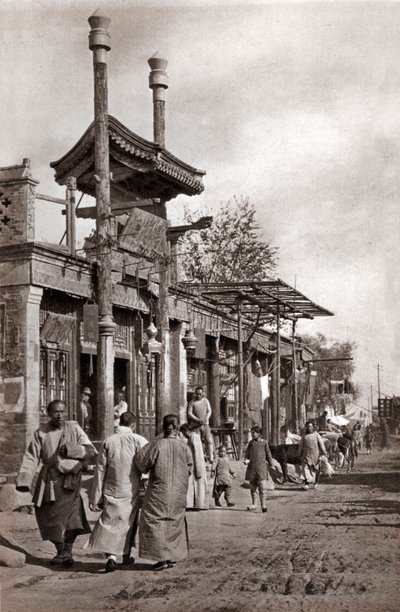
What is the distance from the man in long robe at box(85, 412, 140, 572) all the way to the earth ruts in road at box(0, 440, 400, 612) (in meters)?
0.27

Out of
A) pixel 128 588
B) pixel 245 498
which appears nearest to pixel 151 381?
pixel 245 498

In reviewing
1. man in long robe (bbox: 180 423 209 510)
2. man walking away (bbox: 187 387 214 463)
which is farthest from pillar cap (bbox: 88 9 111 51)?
man in long robe (bbox: 180 423 209 510)

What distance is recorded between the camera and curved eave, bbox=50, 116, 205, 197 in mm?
17458

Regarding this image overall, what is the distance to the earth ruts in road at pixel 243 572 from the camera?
7.68 meters

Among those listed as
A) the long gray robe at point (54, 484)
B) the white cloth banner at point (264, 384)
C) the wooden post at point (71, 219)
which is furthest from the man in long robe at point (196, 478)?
the white cloth banner at point (264, 384)

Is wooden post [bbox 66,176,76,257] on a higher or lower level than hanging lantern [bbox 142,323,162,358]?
higher

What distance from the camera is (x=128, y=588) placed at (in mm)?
8375

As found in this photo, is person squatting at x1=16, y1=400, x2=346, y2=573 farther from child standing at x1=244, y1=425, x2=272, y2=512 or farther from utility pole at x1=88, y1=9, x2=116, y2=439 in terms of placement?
child standing at x1=244, y1=425, x2=272, y2=512

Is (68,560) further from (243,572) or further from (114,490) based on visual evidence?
(243,572)

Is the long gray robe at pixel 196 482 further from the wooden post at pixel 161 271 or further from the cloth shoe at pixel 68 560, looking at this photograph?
the cloth shoe at pixel 68 560

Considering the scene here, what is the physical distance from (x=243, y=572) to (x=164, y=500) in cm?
115

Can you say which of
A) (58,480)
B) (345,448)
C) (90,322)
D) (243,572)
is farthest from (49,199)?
(345,448)

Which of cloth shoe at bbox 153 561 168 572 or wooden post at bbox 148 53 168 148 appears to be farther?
wooden post at bbox 148 53 168 148

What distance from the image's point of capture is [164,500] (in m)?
9.67
